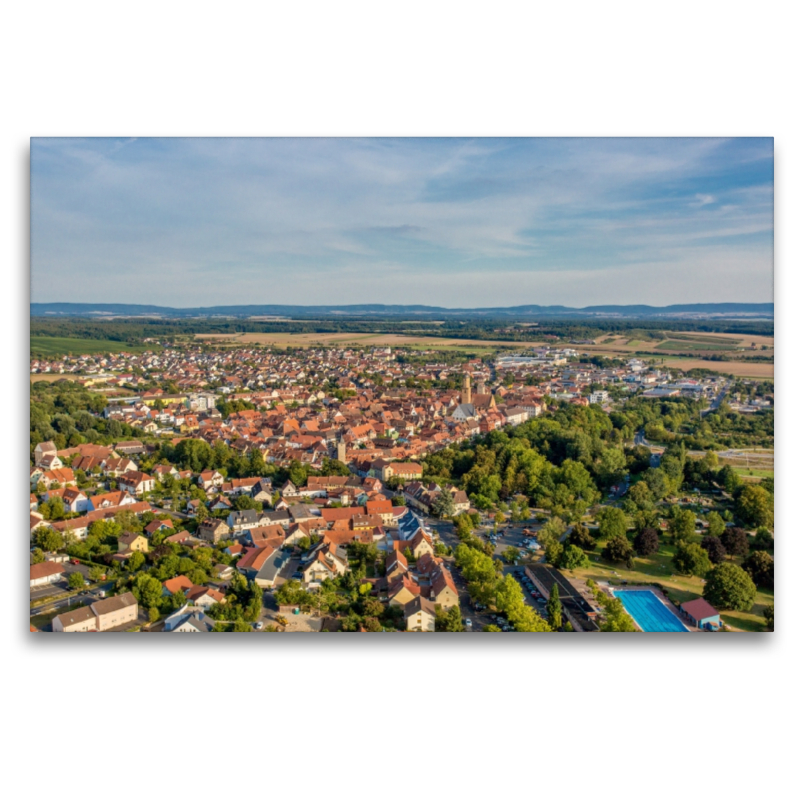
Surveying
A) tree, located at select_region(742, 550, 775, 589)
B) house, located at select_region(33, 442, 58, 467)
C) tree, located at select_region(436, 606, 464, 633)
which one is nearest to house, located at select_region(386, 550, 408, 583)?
tree, located at select_region(436, 606, 464, 633)

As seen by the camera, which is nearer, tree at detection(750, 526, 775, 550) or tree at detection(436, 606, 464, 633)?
tree at detection(436, 606, 464, 633)

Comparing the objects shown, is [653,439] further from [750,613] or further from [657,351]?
[750,613]

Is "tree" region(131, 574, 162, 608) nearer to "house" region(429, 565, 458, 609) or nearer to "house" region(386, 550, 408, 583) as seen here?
"house" region(386, 550, 408, 583)

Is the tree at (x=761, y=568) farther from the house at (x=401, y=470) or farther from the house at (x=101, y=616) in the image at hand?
the house at (x=101, y=616)

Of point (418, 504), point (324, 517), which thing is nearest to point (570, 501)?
point (418, 504)

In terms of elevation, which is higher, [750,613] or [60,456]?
[60,456]

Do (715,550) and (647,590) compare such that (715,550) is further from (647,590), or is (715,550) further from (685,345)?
(685,345)
